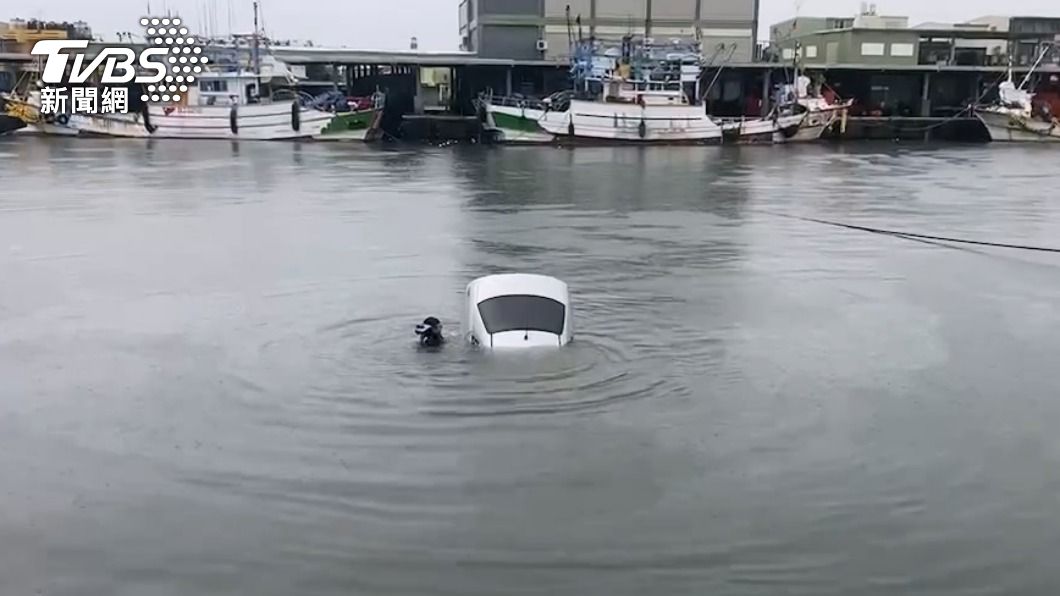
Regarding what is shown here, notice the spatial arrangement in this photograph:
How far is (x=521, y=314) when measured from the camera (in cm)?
1198

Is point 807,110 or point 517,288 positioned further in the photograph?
point 807,110

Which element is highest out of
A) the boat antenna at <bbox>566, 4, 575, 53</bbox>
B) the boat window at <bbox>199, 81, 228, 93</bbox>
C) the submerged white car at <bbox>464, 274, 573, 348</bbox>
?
the boat antenna at <bbox>566, 4, 575, 53</bbox>

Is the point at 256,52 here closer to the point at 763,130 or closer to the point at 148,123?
the point at 148,123

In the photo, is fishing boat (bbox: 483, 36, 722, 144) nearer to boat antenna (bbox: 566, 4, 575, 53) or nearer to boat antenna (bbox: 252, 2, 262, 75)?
boat antenna (bbox: 566, 4, 575, 53)

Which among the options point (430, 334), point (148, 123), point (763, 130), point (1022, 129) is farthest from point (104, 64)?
point (430, 334)

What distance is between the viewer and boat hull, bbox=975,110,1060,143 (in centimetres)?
6112

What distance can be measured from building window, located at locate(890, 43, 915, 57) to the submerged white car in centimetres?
5937

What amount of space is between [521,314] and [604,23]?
5600cm

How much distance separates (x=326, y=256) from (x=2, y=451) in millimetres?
10346

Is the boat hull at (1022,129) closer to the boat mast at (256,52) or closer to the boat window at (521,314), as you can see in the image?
the boat mast at (256,52)

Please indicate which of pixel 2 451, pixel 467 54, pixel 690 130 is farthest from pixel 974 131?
pixel 2 451

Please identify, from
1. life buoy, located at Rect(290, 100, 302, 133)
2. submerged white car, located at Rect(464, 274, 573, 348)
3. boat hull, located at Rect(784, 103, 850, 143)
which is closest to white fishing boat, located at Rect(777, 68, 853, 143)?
boat hull, located at Rect(784, 103, 850, 143)

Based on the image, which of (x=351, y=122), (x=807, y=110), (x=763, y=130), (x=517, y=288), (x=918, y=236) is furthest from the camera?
(x=807, y=110)

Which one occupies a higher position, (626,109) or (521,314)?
(626,109)
